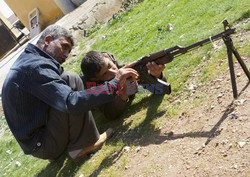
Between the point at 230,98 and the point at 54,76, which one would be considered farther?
the point at 230,98

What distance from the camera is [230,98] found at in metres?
4.03

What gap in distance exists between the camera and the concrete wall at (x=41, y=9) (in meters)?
19.0

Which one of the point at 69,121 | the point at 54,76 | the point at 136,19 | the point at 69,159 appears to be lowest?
the point at 136,19

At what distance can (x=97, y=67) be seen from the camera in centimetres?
484

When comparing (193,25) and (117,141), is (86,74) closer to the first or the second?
(117,141)

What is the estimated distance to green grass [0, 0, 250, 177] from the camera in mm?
4547

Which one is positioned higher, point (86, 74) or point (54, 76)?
point (54, 76)

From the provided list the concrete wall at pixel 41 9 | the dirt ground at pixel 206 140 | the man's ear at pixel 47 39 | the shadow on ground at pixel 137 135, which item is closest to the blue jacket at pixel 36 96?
the man's ear at pixel 47 39

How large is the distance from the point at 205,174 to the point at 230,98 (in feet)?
3.76

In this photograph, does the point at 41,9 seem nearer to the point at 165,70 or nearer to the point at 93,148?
the point at 165,70

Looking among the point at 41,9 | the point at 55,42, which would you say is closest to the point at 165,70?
the point at 55,42

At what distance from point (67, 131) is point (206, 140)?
1732 millimetres

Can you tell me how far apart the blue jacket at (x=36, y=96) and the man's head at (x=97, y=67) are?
70cm

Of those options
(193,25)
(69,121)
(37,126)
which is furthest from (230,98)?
(193,25)
